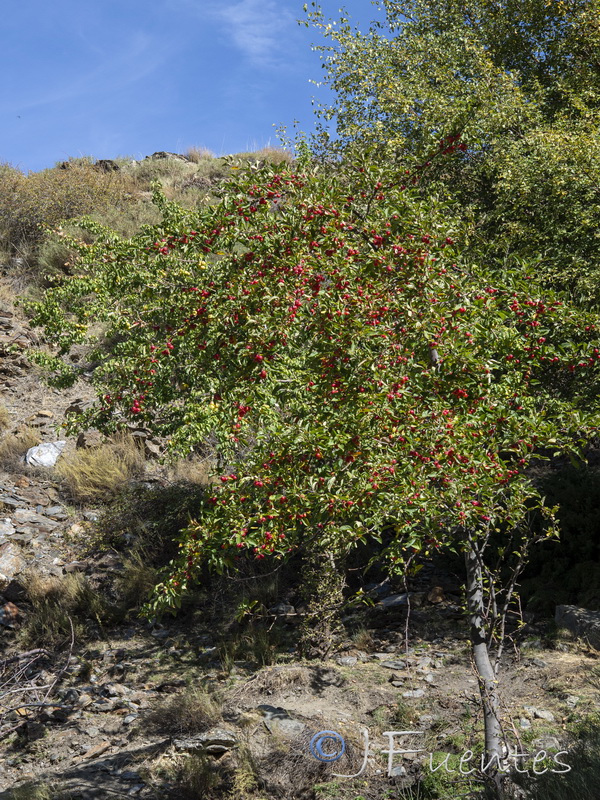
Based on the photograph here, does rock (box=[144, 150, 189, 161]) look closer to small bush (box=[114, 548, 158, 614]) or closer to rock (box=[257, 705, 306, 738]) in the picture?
small bush (box=[114, 548, 158, 614])

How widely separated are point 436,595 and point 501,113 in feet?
21.3

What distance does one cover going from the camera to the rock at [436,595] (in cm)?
862

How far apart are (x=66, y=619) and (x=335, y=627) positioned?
3415 millimetres

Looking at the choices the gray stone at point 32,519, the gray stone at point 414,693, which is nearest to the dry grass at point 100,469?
the gray stone at point 32,519

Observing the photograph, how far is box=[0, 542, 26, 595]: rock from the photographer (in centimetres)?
903

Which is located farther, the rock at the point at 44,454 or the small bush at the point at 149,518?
the rock at the point at 44,454

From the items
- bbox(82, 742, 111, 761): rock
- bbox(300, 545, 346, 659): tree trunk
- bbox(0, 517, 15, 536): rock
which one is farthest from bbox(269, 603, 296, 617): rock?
bbox(0, 517, 15, 536): rock

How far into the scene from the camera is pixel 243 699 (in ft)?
21.5

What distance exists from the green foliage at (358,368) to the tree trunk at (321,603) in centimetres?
190

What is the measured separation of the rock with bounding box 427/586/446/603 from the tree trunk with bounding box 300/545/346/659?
5.19ft

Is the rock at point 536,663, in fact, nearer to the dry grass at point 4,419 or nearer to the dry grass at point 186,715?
the dry grass at point 186,715

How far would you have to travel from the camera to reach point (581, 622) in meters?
7.21

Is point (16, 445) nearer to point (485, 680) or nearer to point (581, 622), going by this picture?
point (581, 622)
